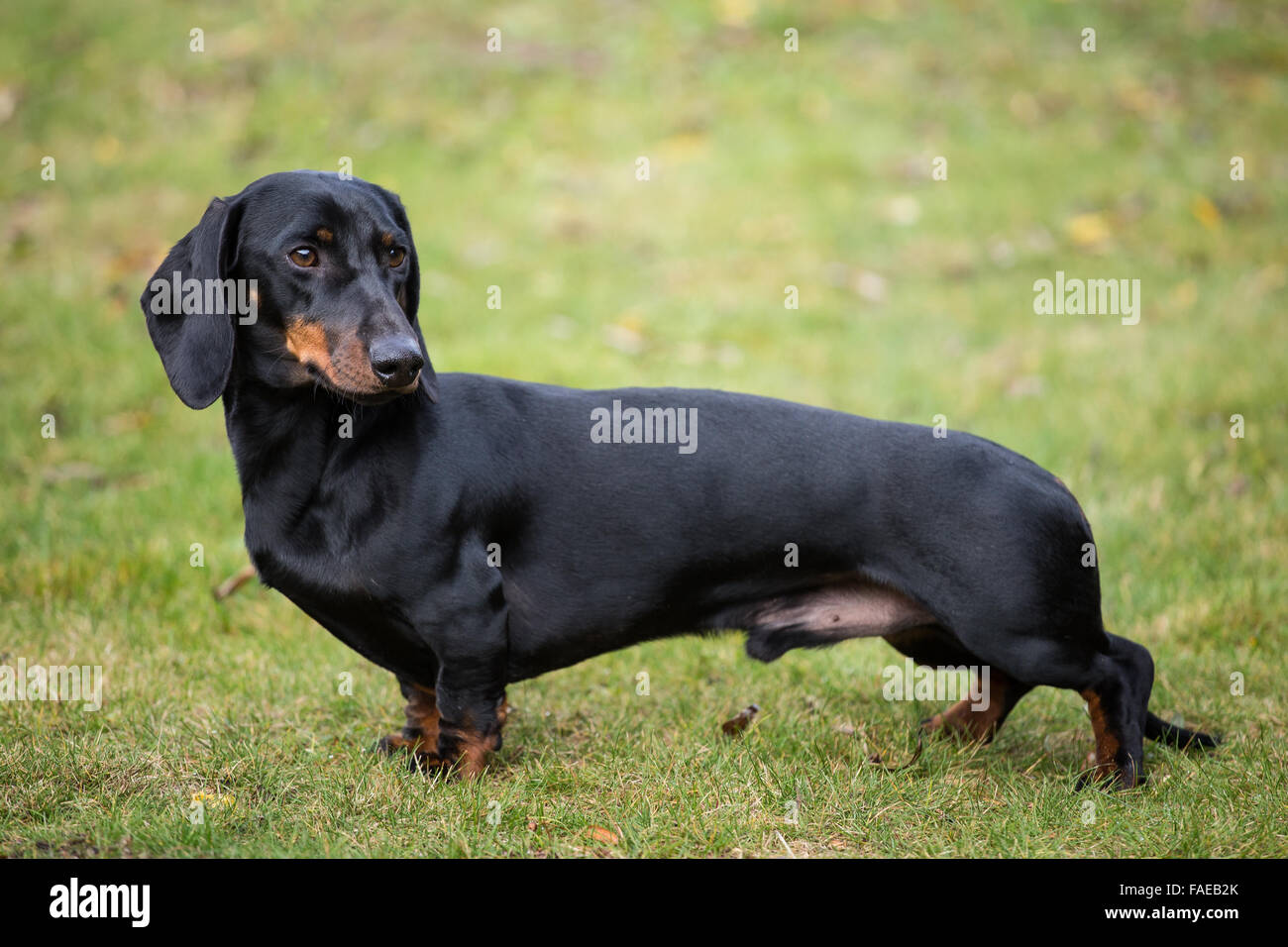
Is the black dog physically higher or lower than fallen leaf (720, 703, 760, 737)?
A: higher

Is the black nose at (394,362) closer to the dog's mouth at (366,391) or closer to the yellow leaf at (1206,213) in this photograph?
the dog's mouth at (366,391)

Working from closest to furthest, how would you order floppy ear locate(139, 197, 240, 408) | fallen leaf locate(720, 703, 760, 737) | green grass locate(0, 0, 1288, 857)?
floppy ear locate(139, 197, 240, 408)
green grass locate(0, 0, 1288, 857)
fallen leaf locate(720, 703, 760, 737)

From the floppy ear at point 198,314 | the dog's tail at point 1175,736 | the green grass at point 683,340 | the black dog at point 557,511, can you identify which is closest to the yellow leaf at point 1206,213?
the green grass at point 683,340

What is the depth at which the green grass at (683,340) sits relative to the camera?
305 cm

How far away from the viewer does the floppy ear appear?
2861mm

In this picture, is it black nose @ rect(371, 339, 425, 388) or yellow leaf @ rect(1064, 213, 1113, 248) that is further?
yellow leaf @ rect(1064, 213, 1113, 248)

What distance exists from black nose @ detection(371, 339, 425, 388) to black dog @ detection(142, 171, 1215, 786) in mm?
120

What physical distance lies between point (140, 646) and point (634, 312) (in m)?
3.77

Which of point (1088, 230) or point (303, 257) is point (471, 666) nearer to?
point (303, 257)

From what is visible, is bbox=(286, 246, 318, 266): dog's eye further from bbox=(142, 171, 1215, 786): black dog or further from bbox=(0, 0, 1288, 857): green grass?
bbox=(0, 0, 1288, 857): green grass

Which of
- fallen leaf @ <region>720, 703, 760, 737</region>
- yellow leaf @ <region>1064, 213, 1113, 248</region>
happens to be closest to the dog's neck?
fallen leaf @ <region>720, 703, 760, 737</region>

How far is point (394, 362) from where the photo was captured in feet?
8.70

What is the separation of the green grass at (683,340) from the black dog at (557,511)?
366 mm

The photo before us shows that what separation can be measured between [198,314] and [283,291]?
217 mm
